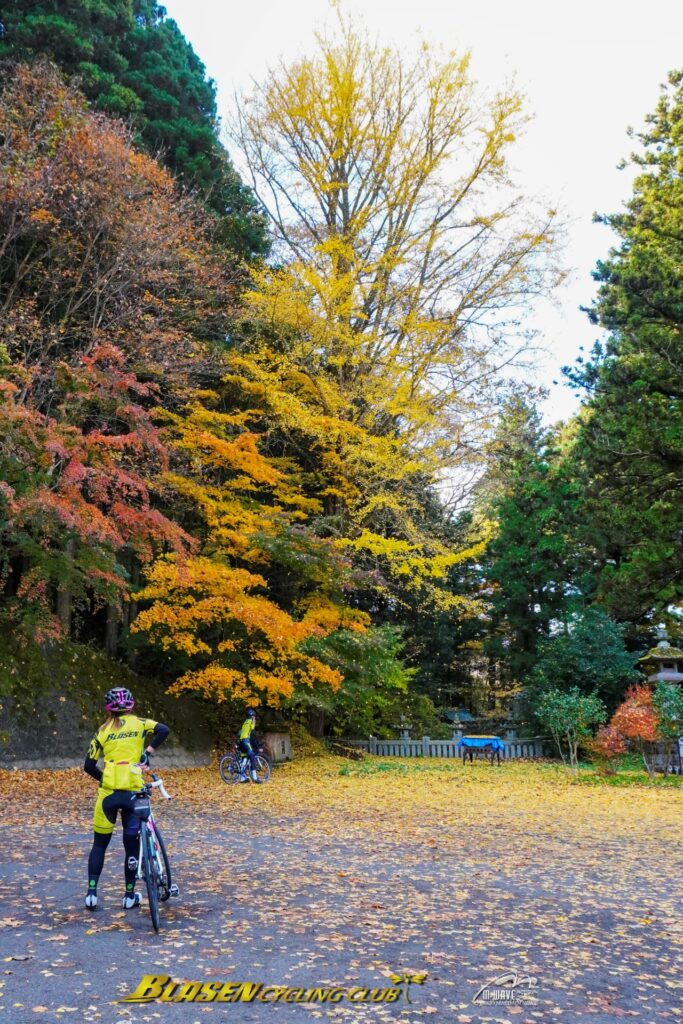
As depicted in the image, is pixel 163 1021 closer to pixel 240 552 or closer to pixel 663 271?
pixel 240 552

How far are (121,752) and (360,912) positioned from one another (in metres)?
2.06

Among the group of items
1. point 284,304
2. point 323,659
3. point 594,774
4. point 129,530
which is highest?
point 284,304

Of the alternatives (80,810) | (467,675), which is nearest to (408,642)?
(467,675)

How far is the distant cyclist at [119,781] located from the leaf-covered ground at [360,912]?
0.97 ft

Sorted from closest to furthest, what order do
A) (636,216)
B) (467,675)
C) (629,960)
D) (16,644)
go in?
(629,960) < (16,644) < (636,216) < (467,675)

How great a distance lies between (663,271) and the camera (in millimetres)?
19688

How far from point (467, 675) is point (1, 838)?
2713 centimetres

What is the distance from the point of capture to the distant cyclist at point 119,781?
5828 millimetres

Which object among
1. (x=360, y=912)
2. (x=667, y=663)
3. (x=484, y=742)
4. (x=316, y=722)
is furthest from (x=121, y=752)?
(x=484, y=742)

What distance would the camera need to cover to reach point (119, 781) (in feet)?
19.3

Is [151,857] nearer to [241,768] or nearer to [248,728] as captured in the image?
[248,728]

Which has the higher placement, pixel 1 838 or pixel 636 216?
pixel 636 216
